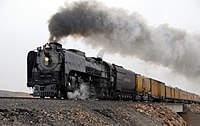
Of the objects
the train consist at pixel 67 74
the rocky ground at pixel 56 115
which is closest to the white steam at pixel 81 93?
the train consist at pixel 67 74

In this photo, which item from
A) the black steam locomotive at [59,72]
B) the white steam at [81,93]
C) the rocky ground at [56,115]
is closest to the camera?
the rocky ground at [56,115]

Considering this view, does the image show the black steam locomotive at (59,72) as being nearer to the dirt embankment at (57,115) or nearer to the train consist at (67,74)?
the train consist at (67,74)

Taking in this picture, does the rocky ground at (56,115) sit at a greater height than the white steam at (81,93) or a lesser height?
lesser

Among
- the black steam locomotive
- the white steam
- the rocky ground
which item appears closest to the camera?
the rocky ground

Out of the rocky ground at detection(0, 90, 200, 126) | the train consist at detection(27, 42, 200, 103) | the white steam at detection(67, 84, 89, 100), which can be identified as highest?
the train consist at detection(27, 42, 200, 103)

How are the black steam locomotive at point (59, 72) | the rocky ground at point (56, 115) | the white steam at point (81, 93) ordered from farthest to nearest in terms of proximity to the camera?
1. the white steam at point (81, 93)
2. the black steam locomotive at point (59, 72)
3. the rocky ground at point (56, 115)

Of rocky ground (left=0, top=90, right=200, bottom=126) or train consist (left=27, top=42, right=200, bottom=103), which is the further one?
train consist (left=27, top=42, right=200, bottom=103)

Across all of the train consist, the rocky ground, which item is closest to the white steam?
the train consist

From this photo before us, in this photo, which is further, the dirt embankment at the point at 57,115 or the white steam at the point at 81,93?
the white steam at the point at 81,93

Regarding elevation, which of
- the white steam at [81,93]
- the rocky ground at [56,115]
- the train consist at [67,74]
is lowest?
the rocky ground at [56,115]

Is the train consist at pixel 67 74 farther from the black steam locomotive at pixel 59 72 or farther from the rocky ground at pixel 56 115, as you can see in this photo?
the rocky ground at pixel 56 115

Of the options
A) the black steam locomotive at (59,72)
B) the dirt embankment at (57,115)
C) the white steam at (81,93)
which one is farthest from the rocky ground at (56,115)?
the black steam locomotive at (59,72)

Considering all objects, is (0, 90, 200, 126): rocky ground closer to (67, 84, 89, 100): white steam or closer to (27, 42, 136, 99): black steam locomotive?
(67, 84, 89, 100): white steam

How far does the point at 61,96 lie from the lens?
722 inches
